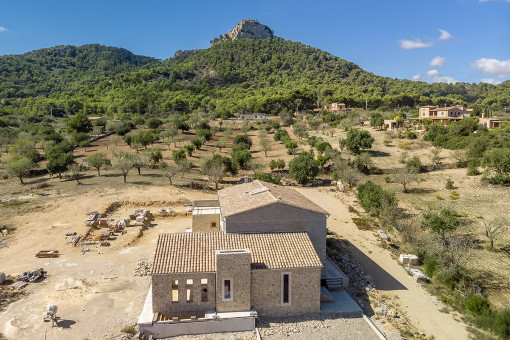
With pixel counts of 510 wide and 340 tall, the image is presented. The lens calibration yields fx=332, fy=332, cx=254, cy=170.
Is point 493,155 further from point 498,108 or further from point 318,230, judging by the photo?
point 498,108

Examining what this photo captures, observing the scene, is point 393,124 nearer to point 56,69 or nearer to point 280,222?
point 280,222

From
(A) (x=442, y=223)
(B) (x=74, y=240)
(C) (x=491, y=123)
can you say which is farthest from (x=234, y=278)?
(C) (x=491, y=123)

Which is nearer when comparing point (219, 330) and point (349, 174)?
point (219, 330)

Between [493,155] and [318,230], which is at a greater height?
[493,155]

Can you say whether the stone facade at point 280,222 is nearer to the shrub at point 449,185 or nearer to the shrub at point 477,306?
the shrub at point 477,306

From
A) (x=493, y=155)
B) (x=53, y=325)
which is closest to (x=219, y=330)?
(x=53, y=325)

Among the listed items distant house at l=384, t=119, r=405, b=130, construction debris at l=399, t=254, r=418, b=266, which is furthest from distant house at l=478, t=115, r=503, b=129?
construction debris at l=399, t=254, r=418, b=266
